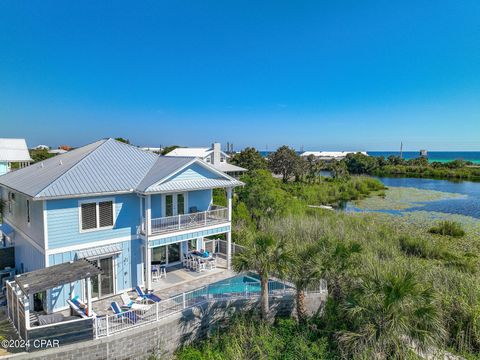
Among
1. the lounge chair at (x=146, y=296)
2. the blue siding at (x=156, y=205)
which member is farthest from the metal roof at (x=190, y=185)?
the lounge chair at (x=146, y=296)

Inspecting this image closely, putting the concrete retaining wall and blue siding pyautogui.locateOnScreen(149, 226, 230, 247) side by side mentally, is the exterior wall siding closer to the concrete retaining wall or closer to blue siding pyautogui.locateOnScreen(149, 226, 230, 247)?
blue siding pyautogui.locateOnScreen(149, 226, 230, 247)

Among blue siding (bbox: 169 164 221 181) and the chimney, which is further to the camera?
the chimney

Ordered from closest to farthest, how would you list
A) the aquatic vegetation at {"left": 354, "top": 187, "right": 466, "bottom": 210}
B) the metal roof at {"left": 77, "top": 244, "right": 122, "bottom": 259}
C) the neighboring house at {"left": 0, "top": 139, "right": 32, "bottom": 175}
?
the metal roof at {"left": 77, "top": 244, "right": 122, "bottom": 259} → the neighboring house at {"left": 0, "top": 139, "right": 32, "bottom": 175} → the aquatic vegetation at {"left": 354, "top": 187, "right": 466, "bottom": 210}

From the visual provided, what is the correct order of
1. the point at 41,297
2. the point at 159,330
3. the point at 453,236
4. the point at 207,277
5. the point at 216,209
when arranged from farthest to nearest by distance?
the point at 453,236
the point at 216,209
the point at 207,277
the point at 41,297
the point at 159,330

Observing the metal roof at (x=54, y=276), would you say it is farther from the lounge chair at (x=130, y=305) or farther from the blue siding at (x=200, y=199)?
the blue siding at (x=200, y=199)

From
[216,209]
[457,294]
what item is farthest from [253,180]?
[457,294]

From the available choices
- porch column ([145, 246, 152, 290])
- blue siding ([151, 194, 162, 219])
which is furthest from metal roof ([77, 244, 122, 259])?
blue siding ([151, 194, 162, 219])

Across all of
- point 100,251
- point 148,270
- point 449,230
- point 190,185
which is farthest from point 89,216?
point 449,230

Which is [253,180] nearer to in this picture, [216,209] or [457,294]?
[216,209]
